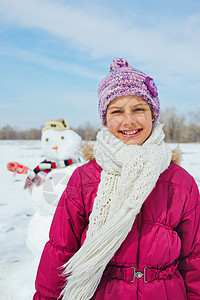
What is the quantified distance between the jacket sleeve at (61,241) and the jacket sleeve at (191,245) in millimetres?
473

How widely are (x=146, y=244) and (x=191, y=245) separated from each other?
26 cm

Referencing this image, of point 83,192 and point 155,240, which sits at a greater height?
point 83,192

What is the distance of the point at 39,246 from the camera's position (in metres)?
2.69

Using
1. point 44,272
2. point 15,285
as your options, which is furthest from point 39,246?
point 44,272

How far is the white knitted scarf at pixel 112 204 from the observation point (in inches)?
42.3

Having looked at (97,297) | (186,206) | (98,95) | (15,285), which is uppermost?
(98,95)

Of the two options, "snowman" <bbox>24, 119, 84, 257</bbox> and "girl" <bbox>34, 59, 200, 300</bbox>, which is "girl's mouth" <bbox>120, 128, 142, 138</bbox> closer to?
"girl" <bbox>34, 59, 200, 300</bbox>

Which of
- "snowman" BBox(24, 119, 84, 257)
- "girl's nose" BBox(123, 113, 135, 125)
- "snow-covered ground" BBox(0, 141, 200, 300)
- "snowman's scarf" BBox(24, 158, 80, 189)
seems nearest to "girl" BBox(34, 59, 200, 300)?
"girl's nose" BBox(123, 113, 135, 125)

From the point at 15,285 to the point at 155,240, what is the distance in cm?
185

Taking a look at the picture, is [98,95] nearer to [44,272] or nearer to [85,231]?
[85,231]

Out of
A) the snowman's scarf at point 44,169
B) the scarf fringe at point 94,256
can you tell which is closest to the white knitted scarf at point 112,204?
the scarf fringe at point 94,256

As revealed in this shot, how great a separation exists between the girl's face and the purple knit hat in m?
0.03

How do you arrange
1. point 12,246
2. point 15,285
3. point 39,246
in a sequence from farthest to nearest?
point 12,246, point 39,246, point 15,285

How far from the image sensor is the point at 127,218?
1.06 meters
